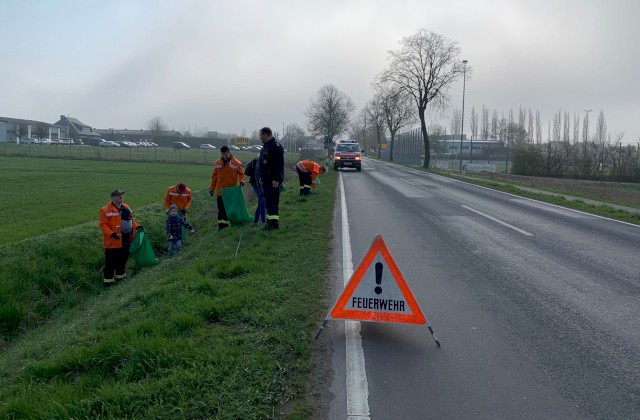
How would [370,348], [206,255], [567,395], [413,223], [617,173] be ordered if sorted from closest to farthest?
[567,395] < [370,348] < [206,255] < [413,223] < [617,173]

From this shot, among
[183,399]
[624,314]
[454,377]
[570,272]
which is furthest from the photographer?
[570,272]

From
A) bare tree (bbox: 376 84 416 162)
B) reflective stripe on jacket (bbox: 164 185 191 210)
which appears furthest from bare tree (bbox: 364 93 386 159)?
reflective stripe on jacket (bbox: 164 185 191 210)

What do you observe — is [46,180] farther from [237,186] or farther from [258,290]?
[258,290]

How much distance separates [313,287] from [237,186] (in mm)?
5820

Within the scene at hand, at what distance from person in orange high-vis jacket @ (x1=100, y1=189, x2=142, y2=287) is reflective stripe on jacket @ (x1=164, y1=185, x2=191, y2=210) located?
5.06 feet

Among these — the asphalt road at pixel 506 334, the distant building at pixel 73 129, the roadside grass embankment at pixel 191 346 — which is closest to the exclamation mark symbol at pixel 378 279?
the asphalt road at pixel 506 334

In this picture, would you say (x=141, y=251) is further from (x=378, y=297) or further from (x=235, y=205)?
(x=378, y=297)

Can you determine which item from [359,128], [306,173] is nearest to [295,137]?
[359,128]

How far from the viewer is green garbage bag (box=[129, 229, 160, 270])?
11.4 meters

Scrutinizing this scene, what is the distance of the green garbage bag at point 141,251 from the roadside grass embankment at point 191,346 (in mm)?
1627

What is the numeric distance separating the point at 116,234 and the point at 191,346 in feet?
19.8

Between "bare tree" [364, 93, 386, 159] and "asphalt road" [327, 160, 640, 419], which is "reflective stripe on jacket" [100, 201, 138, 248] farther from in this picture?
"bare tree" [364, 93, 386, 159]

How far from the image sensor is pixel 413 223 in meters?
13.6

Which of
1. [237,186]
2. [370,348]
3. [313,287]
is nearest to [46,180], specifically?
[237,186]
